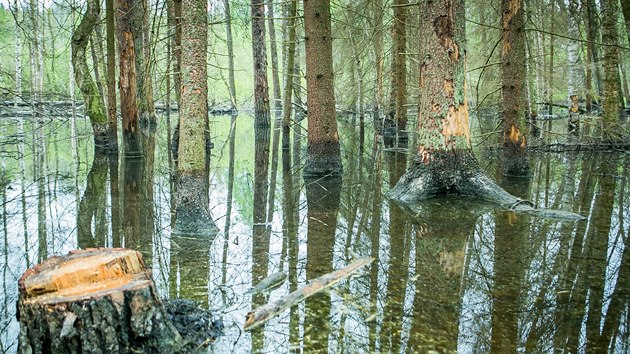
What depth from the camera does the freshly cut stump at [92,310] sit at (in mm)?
3176

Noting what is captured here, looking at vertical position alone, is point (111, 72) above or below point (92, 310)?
above

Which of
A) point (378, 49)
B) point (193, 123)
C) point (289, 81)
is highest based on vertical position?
point (378, 49)

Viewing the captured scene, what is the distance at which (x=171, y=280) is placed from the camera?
5141 millimetres

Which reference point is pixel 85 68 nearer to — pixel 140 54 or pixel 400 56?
pixel 140 54

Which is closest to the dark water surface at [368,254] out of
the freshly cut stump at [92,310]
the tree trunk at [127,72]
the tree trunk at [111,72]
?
the freshly cut stump at [92,310]

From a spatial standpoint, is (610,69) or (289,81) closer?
(610,69)

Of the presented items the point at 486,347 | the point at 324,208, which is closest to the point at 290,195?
the point at 324,208

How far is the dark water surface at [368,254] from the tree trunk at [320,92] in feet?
1.98

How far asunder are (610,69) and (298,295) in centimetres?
1238

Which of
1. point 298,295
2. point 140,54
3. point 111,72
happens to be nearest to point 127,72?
point 111,72

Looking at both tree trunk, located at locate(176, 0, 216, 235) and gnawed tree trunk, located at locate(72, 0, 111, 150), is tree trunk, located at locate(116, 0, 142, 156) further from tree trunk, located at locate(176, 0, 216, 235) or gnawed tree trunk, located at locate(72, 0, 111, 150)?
tree trunk, located at locate(176, 0, 216, 235)

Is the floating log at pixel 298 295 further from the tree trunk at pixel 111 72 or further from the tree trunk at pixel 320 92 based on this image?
the tree trunk at pixel 111 72

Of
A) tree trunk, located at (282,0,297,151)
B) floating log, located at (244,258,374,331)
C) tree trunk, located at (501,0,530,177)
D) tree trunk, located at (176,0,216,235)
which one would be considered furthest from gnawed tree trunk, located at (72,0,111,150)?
floating log, located at (244,258,374,331)

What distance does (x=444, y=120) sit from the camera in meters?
8.66
